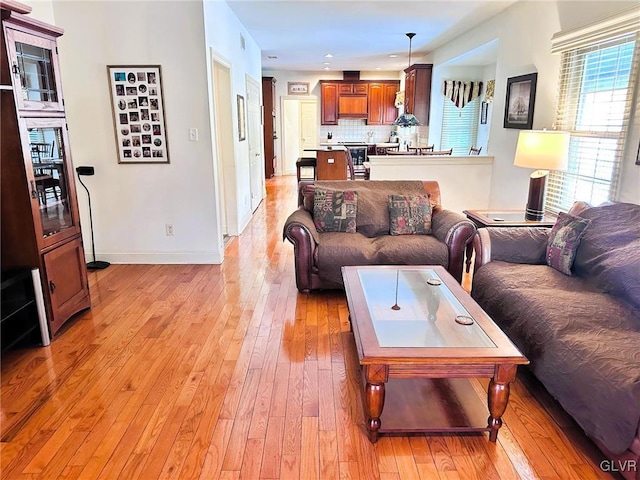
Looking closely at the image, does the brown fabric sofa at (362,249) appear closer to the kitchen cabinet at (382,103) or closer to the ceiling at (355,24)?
the ceiling at (355,24)

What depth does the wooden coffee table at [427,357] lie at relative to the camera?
72.2 inches

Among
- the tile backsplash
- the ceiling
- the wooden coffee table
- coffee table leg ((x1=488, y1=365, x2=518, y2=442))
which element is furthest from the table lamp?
the tile backsplash

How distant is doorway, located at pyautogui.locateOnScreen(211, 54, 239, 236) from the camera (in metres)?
5.05

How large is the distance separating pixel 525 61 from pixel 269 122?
275 inches

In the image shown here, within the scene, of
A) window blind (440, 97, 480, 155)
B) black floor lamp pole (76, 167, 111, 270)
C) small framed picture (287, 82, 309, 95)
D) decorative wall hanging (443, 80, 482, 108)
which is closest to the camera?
black floor lamp pole (76, 167, 111, 270)

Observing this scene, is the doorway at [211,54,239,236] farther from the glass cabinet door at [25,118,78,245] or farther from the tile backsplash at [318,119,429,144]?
the tile backsplash at [318,119,429,144]

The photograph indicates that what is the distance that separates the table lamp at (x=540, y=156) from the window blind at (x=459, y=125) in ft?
13.9

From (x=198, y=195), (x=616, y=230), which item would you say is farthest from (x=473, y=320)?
(x=198, y=195)

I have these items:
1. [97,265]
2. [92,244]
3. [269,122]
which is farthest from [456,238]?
[269,122]

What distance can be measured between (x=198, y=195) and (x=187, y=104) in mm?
866

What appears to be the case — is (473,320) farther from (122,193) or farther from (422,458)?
(122,193)

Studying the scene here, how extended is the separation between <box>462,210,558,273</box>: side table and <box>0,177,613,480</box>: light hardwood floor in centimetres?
147

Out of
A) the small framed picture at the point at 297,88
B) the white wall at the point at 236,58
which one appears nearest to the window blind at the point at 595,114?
the white wall at the point at 236,58

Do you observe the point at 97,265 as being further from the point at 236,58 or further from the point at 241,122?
the point at 236,58
